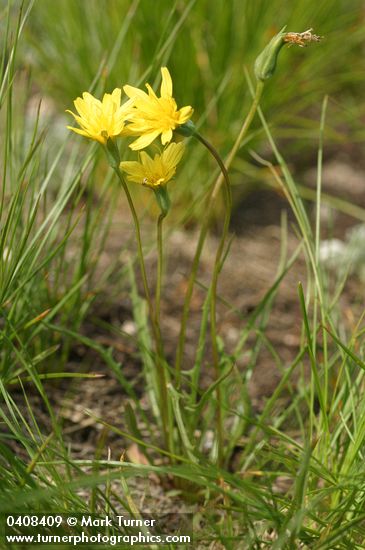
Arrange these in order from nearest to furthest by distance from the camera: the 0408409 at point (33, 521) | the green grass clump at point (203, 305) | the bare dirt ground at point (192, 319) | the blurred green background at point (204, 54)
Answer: the 0408409 at point (33, 521) < the green grass clump at point (203, 305) < the bare dirt ground at point (192, 319) < the blurred green background at point (204, 54)

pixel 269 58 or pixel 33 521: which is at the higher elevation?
pixel 269 58

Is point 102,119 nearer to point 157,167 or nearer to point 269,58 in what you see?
point 157,167

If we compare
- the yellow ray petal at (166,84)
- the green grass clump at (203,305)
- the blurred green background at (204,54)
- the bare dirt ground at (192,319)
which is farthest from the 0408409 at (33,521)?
the blurred green background at (204,54)

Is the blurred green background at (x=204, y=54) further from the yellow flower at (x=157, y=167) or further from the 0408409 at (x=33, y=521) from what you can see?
the 0408409 at (x=33, y=521)

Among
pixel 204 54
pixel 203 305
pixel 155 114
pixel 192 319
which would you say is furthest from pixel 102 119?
pixel 204 54

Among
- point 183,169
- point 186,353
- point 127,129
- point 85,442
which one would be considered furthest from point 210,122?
point 127,129

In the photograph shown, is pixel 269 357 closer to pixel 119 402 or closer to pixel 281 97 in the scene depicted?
pixel 119 402
